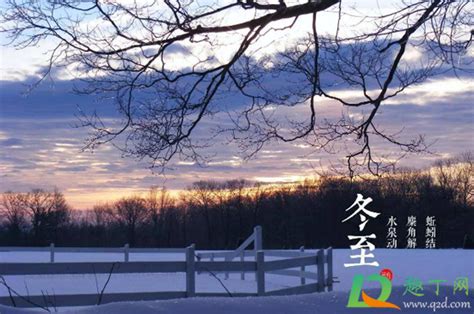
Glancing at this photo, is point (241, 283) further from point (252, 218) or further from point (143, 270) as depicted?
point (252, 218)

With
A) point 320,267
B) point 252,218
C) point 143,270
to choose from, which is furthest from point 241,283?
point 252,218

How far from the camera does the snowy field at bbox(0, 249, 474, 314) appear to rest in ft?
21.0

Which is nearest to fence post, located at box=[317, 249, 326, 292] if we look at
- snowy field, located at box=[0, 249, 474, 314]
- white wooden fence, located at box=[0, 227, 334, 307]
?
white wooden fence, located at box=[0, 227, 334, 307]

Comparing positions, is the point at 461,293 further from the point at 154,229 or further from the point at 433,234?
the point at 154,229

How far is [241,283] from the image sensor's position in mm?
19047

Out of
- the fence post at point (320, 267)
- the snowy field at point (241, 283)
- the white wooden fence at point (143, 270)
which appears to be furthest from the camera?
the fence post at point (320, 267)

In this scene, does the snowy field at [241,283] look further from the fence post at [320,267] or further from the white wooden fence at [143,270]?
the white wooden fence at [143,270]

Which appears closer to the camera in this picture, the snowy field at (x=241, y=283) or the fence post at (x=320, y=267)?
the snowy field at (x=241, y=283)

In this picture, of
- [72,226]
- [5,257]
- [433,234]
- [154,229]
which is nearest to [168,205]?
[154,229]

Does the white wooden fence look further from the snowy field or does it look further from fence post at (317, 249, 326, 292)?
the snowy field

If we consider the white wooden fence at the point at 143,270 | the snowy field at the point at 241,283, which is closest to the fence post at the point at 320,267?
the white wooden fence at the point at 143,270

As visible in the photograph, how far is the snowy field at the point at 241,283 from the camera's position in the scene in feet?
21.0

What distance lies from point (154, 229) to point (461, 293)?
48914 millimetres

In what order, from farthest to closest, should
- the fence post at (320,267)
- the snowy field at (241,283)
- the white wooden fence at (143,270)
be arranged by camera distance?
the fence post at (320,267), the white wooden fence at (143,270), the snowy field at (241,283)
